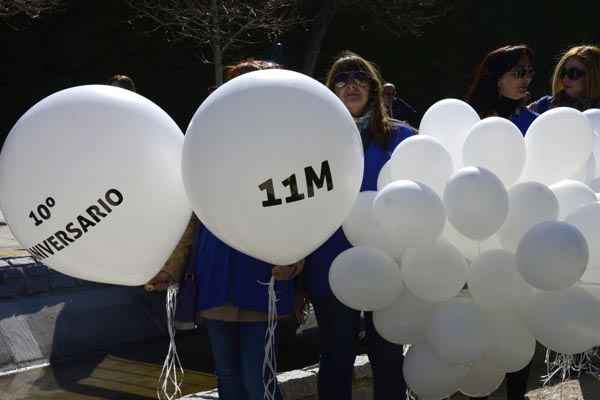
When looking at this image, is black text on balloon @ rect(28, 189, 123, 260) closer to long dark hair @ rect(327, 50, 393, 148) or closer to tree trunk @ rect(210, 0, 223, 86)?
long dark hair @ rect(327, 50, 393, 148)

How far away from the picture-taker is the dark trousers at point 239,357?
2.97 metres

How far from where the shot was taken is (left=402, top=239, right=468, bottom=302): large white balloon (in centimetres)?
274

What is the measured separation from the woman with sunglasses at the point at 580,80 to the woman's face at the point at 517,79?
0.33 metres

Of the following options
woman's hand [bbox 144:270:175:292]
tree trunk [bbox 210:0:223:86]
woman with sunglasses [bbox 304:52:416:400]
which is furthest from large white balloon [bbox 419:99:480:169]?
tree trunk [bbox 210:0:223:86]

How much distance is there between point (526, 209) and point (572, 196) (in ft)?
0.70

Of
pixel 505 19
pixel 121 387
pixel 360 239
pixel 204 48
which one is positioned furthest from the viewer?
pixel 505 19

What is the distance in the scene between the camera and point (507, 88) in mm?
3520

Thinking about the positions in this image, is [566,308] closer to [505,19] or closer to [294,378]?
[294,378]

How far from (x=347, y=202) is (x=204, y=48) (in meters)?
12.4

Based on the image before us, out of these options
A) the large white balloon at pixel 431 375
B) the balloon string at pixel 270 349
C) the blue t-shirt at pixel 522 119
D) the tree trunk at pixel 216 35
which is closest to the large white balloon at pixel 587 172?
the blue t-shirt at pixel 522 119

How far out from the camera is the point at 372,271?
109 inches

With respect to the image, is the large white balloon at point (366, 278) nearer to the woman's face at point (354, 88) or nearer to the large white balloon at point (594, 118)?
the woman's face at point (354, 88)

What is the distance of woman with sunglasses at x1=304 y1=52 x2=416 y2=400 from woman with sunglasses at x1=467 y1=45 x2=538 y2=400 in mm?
545

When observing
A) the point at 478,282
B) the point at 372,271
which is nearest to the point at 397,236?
the point at 372,271
